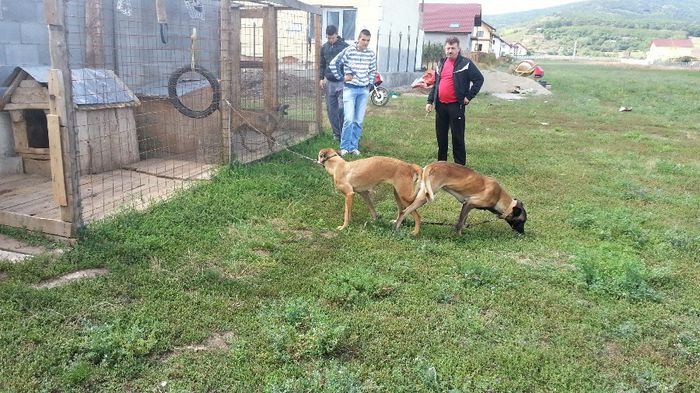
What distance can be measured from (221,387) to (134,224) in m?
2.59

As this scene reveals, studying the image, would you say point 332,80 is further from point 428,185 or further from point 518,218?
point 518,218

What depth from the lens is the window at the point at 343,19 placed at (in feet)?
72.0

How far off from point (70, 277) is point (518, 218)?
13.9ft

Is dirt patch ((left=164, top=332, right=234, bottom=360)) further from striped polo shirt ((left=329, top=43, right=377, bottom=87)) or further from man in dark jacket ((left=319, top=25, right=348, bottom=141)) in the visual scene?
man in dark jacket ((left=319, top=25, right=348, bottom=141))

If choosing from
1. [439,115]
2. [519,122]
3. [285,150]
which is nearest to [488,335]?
[439,115]

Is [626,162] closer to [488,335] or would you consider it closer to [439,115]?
[439,115]

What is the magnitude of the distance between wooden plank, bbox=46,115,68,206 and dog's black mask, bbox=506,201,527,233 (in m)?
4.29

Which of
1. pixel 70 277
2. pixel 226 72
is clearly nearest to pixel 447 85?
pixel 226 72

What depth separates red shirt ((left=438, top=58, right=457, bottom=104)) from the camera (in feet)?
25.8

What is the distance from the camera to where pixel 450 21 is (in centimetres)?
4131

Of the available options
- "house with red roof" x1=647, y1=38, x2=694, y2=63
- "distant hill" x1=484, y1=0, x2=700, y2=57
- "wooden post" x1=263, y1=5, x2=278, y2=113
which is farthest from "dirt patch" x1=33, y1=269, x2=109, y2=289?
"distant hill" x1=484, y1=0, x2=700, y2=57

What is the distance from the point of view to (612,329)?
151 inches

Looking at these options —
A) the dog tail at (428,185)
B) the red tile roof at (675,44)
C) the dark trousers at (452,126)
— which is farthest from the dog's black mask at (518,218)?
the red tile roof at (675,44)

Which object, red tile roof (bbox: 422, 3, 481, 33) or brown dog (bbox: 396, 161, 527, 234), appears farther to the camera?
red tile roof (bbox: 422, 3, 481, 33)
